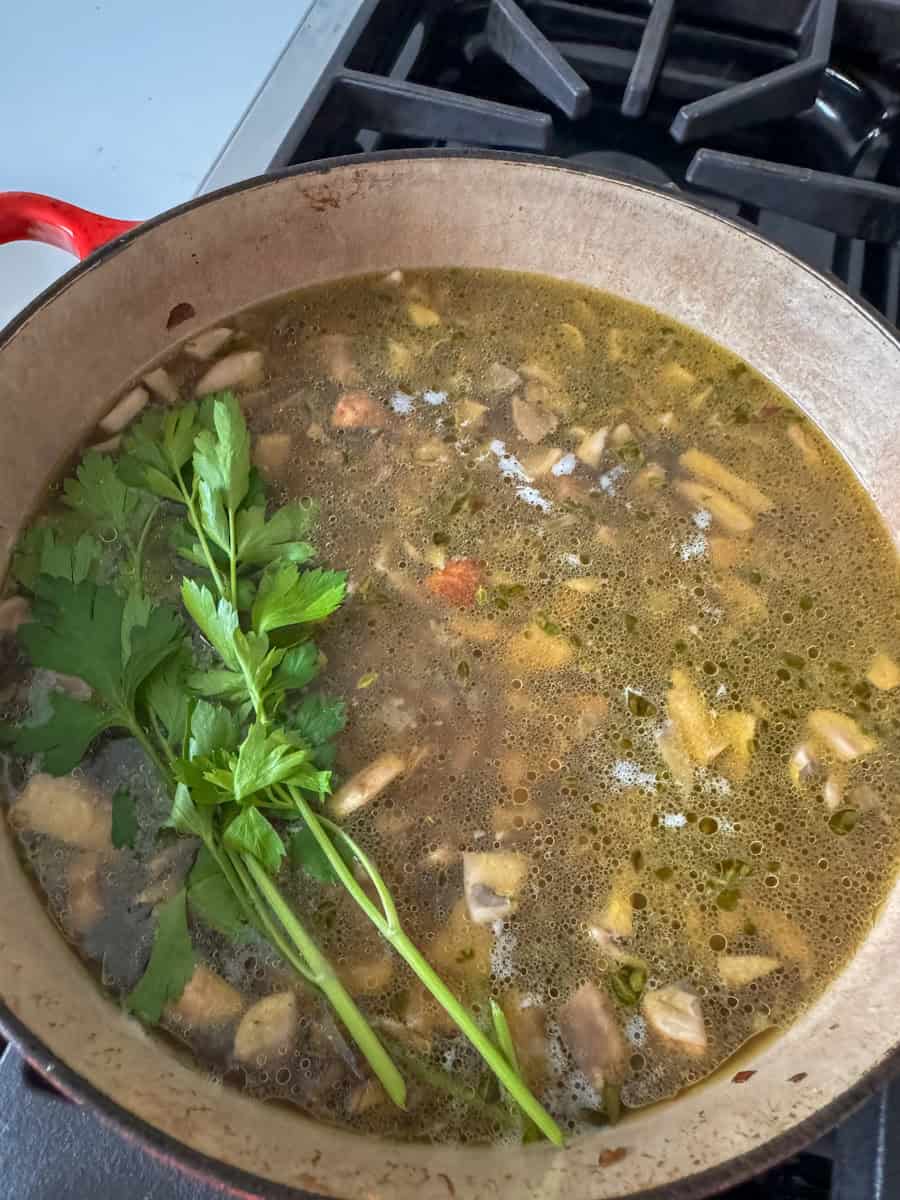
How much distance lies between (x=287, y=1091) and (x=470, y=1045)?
0.45 feet

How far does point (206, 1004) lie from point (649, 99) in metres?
1.00

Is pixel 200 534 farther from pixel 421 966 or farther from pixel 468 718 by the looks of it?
pixel 421 966

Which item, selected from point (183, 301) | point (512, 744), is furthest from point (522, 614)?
point (183, 301)

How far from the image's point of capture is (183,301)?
3.26ft

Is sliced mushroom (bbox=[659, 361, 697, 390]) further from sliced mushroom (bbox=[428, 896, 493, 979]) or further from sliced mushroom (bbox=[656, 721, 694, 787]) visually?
sliced mushroom (bbox=[428, 896, 493, 979])

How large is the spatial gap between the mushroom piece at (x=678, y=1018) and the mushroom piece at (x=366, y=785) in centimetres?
26

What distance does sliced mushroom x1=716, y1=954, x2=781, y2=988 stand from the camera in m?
0.77

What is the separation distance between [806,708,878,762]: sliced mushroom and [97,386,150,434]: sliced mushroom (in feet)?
2.31

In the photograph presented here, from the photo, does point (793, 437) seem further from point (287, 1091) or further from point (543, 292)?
point (287, 1091)

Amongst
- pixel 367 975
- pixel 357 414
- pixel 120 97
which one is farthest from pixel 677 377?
pixel 120 97

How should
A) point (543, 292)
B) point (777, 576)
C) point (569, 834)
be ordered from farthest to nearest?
1. point (543, 292)
2. point (777, 576)
3. point (569, 834)

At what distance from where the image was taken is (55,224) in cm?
91

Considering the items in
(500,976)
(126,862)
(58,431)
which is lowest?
(500,976)

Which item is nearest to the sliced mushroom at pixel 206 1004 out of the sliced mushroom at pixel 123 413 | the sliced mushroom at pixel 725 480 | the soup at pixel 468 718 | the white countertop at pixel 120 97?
the soup at pixel 468 718
